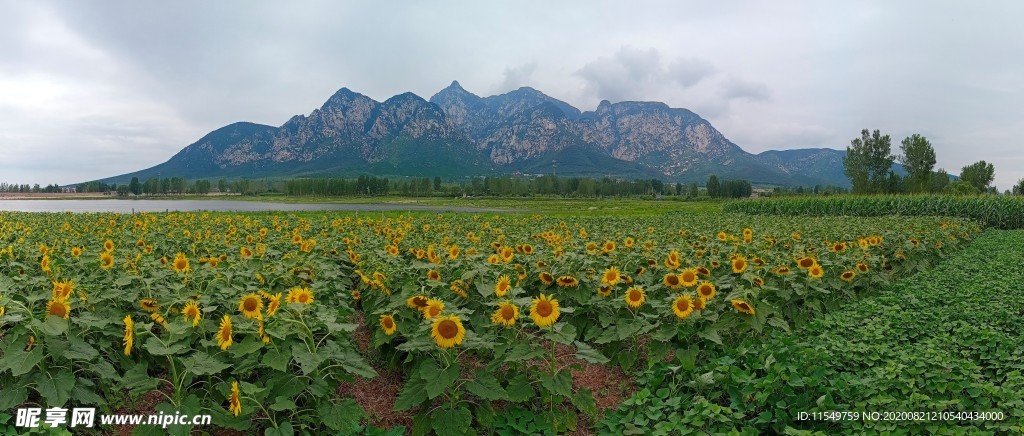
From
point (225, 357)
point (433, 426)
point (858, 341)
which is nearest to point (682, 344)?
point (858, 341)

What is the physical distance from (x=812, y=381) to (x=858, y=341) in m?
1.63

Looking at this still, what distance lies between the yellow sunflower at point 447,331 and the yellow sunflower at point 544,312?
1.97 feet

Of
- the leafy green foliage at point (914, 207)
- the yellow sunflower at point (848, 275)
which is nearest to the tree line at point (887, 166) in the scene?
the leafy green foliage at point (914, 207)

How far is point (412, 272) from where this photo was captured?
5730 mm

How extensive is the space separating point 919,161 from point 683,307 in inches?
3595

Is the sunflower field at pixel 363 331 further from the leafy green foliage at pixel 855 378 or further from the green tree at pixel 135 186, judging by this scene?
the green tree at pixel 135 186

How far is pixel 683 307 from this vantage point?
4.74m

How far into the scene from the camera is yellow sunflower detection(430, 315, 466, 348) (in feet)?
12.0

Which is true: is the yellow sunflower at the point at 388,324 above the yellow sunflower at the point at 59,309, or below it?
below

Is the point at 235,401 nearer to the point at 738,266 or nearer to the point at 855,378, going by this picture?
the point at 855,378

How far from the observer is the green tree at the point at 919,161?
75188mm

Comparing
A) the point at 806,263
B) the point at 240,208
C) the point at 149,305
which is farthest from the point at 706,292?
the point at 240,208

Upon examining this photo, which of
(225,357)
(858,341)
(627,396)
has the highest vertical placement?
(225,357)

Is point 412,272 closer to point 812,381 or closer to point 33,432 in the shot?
point 33,432
